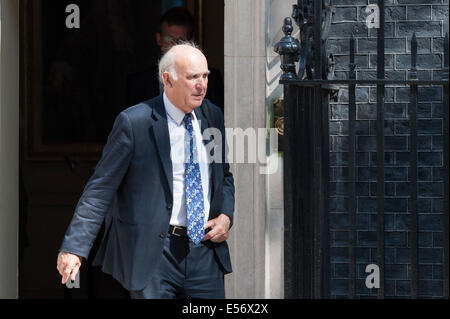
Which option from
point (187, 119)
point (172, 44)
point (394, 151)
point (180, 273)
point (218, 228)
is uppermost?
point (172, 44)

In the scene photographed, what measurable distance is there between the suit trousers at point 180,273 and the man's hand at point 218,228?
2.2 inches

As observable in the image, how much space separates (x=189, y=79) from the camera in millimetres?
5180

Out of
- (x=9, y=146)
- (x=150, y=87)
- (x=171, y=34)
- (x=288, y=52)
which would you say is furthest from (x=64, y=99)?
(x=288, y=52)

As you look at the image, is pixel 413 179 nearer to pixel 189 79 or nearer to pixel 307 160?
pixel 307 160

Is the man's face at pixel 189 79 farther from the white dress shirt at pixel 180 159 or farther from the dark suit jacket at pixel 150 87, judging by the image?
the dark suit jacket at pixel 150 87

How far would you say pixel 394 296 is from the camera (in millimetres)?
7191

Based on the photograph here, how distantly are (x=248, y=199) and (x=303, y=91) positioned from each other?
192cm

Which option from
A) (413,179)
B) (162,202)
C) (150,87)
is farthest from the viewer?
(150,87)

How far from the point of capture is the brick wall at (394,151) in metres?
7.11

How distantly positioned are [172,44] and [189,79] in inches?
71.5

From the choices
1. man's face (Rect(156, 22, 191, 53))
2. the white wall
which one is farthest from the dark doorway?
man's face (Rect(156, 22, 191, 53))

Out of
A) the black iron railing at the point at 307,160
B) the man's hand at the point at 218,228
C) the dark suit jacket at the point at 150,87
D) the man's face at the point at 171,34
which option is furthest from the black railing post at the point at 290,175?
the man's face at the point at 171,34
